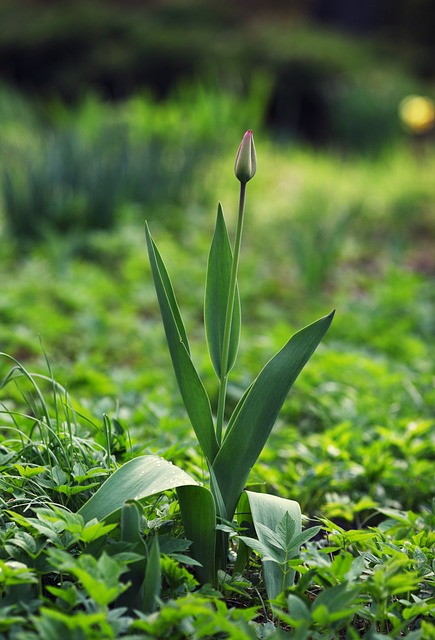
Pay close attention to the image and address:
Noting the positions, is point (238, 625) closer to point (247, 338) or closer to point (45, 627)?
point (45, 627)

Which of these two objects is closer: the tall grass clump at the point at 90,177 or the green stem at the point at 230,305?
the green stem at the point at 230,305

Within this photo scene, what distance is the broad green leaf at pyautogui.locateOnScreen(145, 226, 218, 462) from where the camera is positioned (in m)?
1.31

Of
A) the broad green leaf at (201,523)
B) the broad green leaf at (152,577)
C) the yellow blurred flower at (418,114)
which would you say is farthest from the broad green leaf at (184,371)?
the yellow blurred flower at (418,114)

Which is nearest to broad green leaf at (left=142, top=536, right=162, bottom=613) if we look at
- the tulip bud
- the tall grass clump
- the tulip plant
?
the tulip plant

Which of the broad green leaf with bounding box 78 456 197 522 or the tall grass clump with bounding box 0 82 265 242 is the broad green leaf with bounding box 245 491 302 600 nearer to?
the broad green leaf with bounding box 78 456 197 522

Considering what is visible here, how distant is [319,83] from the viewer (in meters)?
8.88

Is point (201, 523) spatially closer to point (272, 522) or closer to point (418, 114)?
point (272, 522)

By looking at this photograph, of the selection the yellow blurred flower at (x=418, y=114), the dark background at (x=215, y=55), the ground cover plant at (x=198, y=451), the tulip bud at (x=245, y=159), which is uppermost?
the dark background at (x=215, y=55)

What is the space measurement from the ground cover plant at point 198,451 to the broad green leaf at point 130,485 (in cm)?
1

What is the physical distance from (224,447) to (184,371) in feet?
0.51

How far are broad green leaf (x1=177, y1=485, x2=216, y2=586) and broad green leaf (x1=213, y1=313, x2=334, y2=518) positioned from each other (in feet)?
0.31

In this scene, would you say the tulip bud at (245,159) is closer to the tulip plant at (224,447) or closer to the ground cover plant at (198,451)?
the tulip plant at (224,447)

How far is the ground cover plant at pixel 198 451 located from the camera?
110cm

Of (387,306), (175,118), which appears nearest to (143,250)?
(387,306)
